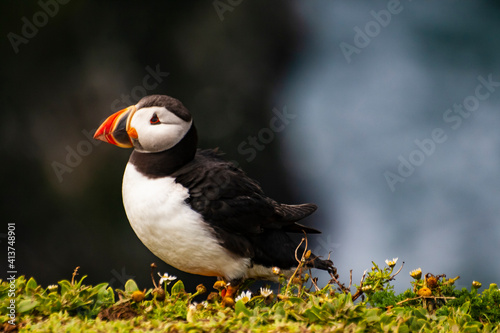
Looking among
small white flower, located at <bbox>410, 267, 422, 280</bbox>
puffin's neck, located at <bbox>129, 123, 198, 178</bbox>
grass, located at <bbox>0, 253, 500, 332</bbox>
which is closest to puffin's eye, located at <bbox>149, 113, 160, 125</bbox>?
puffin's neck, located at <bbox>129, 123, 198, 178</bbox>

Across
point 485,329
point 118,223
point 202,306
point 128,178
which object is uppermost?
point 128,178

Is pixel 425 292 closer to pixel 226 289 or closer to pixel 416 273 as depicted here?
pixel 416 273

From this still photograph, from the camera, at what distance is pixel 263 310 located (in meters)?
2.45

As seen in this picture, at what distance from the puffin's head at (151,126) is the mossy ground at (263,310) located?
2.20 feet

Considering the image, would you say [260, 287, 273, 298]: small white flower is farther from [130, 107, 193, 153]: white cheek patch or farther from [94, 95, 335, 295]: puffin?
[130, 107, 193, 153]: white cheek patch

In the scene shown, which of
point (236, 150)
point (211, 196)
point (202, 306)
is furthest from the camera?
point (236, 150)

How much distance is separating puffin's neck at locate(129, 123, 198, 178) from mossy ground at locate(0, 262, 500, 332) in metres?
0.54

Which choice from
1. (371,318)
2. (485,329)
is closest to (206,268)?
(371,318)

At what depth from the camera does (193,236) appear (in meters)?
2.70

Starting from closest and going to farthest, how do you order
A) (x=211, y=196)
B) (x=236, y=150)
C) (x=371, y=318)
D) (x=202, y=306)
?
(x=371, y=318)
(x=202, y=306)
(x=211, y=196)
(x=236, y=150)

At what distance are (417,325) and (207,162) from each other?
1230 mm

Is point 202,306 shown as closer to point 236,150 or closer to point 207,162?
point 207,162

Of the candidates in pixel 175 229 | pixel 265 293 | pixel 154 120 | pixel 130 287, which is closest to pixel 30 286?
pixel 130 287

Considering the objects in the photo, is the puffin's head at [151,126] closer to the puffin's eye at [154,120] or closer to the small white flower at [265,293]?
the puffin's eye at [154,120]
